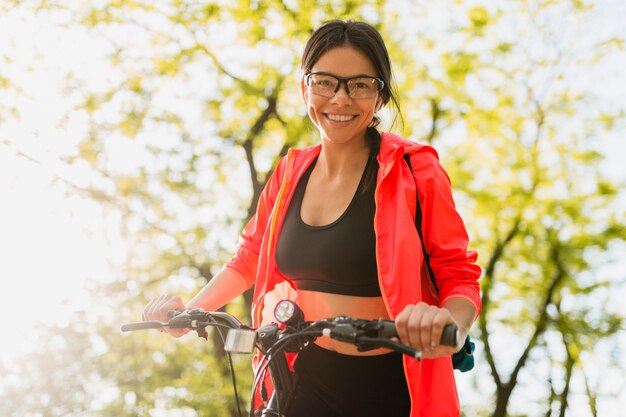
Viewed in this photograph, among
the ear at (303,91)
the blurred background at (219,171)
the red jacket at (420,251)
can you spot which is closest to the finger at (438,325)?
the red jacket at (420,251)

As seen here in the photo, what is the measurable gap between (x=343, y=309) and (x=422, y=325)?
821 mm

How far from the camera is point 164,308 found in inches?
98.5

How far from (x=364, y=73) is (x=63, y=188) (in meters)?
12.7

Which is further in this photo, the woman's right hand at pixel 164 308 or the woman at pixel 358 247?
the woman's right hand at pixel 164 308

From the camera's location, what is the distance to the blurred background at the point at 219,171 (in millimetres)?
14211

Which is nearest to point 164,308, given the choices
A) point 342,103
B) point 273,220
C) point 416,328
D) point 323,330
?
point 273,220

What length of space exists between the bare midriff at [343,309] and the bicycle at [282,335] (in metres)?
0.23

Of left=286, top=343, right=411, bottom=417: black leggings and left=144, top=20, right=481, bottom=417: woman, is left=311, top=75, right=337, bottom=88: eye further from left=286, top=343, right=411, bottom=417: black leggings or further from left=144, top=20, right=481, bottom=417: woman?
left=286, top=343, right=411, bottom=417: black leggings

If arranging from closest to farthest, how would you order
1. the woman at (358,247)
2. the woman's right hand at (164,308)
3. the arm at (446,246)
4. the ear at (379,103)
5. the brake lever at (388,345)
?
the brake lever at (388,345), the arm at (446,246), the woman at (358,247), the woman's right hand at (164,308), the ear at (379,103)

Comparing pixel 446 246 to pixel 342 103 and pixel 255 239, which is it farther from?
pixel 255 239

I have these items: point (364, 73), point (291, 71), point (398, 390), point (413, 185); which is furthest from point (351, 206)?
point (291, 71)

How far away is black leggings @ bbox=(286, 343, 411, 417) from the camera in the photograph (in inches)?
97.6

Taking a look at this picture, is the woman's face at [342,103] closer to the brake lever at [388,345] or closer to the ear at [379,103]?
the ear at [379,103]

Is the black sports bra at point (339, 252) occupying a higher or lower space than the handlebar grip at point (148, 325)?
higher
